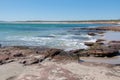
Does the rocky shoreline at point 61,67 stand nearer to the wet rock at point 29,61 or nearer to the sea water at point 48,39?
the wet rock at point 29,61

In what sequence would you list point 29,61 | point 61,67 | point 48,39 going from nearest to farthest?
point 61,67
point 29,61
point 48,39

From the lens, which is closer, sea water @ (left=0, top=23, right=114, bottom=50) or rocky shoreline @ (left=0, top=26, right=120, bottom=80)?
rocky shoreline @ (left=0, top=26, right=120, bottom=80)

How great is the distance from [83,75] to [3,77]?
4.38m

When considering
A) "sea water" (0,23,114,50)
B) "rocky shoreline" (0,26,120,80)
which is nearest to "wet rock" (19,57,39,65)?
"rocky shoreline" (0,26,120,80)

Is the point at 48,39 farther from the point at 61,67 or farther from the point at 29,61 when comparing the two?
the point at 61,67

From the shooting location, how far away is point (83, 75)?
11102 mm

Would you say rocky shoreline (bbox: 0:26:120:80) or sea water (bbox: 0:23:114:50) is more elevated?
rocky shoreline (bbox: 0:26:120:80)

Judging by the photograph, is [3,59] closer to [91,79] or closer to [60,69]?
[60,69]

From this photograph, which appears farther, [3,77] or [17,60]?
[17,60]

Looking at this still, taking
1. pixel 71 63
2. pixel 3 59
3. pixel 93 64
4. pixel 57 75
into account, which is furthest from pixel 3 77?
pixel 93 64

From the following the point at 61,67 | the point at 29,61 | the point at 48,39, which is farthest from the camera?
the point at 48,39

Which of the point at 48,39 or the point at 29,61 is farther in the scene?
the point at 48,39

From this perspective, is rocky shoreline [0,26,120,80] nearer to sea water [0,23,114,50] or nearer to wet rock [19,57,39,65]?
wet rock [19,57,39,65]

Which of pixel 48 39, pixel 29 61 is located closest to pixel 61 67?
pixel 29 61
